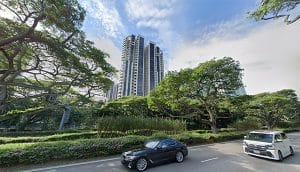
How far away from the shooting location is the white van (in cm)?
961

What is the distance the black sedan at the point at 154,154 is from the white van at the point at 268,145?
4009 millimetres

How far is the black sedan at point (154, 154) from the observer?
7684 mm

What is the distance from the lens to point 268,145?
31.7ft

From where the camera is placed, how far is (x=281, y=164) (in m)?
9.17

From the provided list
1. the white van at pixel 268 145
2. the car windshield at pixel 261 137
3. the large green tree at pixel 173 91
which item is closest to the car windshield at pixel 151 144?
the white van at pixel 268 145

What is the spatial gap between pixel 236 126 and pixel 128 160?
1060 inches

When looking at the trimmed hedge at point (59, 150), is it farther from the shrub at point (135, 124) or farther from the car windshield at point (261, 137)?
the car windshield at point (261, 137)

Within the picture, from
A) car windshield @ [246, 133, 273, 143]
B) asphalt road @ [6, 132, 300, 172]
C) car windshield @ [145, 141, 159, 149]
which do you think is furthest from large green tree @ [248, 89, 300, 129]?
car windshield @ [145, 141, 159, 149]

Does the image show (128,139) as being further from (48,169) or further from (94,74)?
(94,74)

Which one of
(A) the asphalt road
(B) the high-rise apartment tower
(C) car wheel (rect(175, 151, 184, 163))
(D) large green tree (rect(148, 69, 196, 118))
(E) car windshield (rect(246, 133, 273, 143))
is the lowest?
(A) the asphalt road

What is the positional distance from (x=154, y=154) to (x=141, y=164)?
779mm

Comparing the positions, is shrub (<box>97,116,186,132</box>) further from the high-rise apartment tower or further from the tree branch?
the high-rise apartment tower

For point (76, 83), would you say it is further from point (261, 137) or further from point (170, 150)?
point (261, 137)

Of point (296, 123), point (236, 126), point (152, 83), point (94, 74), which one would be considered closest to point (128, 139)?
point (94, 74)
